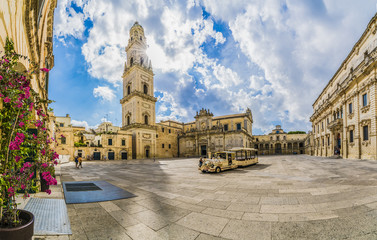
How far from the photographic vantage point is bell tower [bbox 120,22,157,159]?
3766cm

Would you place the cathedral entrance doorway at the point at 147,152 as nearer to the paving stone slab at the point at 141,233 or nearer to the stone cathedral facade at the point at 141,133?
the stone cathedral facade at the point at 141,133

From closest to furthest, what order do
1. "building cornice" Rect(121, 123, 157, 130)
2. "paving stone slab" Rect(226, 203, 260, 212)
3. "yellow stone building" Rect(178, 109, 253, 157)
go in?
"paving stone slab" Rect(226, 203, 260, 212)
"building cornice" Rect(121, 123, 157, 130)
"yellow stone building" Rect(178, 109, 253, 157)

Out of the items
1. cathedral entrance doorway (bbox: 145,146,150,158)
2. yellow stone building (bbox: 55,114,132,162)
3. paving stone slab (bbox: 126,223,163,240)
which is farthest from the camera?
cathedral entrance doorway (bbox: 145,146,150,158)

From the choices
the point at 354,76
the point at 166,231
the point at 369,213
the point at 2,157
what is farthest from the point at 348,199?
the point at 354,76

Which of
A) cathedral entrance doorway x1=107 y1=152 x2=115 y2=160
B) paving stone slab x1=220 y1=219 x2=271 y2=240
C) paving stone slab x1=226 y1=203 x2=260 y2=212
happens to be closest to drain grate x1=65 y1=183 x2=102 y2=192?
paving stone slab x1=226 y1=203 x2=260 y2=212

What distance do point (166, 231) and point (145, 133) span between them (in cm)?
3619

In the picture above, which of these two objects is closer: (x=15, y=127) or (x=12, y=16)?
(x=15, y=127)

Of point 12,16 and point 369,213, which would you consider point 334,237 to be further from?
point 12,16

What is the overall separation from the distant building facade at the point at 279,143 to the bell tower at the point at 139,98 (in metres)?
47.6

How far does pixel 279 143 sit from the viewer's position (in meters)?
72.1

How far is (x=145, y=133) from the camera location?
38719 mm

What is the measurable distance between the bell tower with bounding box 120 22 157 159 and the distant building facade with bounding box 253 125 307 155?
47.6 m

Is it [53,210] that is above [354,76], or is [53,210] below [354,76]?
below

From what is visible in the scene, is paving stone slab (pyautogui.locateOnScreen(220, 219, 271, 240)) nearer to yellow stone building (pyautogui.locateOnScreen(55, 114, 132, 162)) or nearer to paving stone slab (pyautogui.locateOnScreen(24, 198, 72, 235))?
paving stone slab (pyautogui.locateOnScreen(24, 198, 72, 235))
